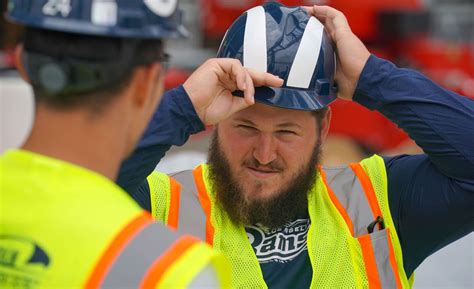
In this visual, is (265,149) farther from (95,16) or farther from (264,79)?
(95,16)

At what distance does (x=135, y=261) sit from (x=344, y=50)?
194 centimetres

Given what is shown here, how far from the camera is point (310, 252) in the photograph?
3.23 meters

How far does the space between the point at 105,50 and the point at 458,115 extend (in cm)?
186

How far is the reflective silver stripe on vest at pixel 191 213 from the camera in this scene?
10.7 ft

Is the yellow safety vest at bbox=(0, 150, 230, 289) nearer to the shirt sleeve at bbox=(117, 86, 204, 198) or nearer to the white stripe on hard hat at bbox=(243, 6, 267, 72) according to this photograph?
the shirt sleeve at bbox=(117, 86, 204, 198)

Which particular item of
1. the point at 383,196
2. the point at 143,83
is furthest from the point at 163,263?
the point at 383,196

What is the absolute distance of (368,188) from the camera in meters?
3.40

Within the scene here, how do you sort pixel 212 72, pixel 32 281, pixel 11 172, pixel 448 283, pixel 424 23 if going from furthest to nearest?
1. pixel 424 23
2. pixel 448 283
3. pixel 212 72
4. pixel 11 172
5. pixel 32 281

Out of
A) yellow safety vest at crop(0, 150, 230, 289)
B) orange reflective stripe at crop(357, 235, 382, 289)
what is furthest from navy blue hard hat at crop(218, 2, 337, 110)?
yellow safety vest at crop(0, 150, 230, 289)

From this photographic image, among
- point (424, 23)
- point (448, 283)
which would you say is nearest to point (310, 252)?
point (448, 283)

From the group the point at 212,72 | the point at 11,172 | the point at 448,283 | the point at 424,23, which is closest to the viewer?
the point at 11,172

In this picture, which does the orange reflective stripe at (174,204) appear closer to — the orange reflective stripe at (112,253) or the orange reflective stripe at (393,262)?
the orange reflective stripe at (393,262)

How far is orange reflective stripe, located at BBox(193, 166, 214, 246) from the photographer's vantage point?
3271 mm

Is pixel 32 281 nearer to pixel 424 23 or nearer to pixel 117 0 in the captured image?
pixel 117 0
